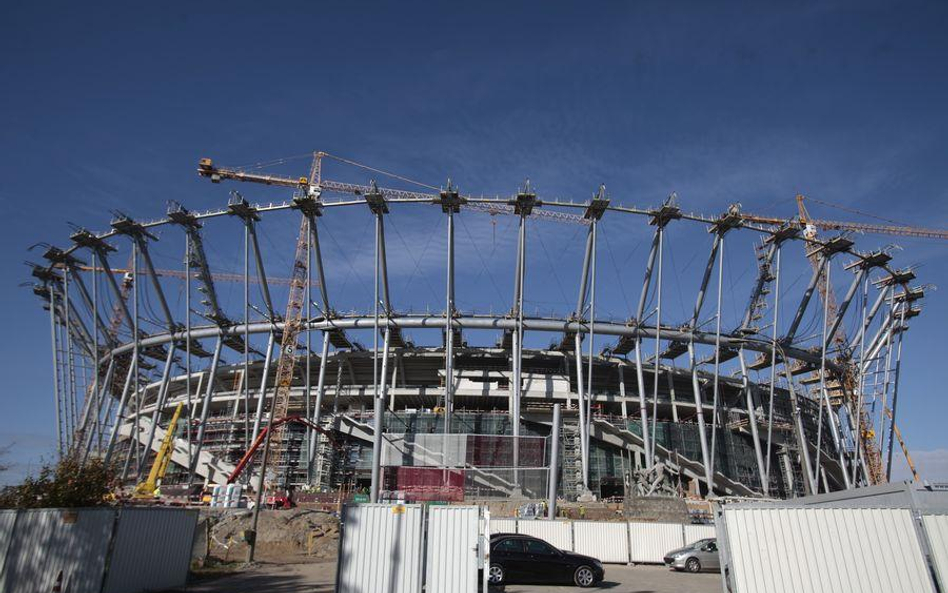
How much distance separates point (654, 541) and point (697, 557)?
2.19 metres

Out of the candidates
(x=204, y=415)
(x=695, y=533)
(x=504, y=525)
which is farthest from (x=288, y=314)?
(x=695, y=533)

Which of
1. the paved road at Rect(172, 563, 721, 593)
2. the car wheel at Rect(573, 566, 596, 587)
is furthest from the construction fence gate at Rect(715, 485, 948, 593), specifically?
the paved road at Rect(172, 563, 721, 593)

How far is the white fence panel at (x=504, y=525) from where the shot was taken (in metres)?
21.9

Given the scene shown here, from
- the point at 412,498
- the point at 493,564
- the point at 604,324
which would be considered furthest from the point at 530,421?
the point at 493,564

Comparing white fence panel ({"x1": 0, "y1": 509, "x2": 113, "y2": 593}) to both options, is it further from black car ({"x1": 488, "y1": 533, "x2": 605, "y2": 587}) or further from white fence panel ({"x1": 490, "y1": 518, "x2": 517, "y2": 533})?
white fence panel ({"x1": 490, "y1": 518, "x2": 517, "y2": 533})

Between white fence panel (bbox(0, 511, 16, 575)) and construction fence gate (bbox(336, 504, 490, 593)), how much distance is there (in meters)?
8.47

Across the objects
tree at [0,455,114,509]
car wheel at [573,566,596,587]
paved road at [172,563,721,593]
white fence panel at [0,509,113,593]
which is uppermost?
tree at [0,455,114,509]

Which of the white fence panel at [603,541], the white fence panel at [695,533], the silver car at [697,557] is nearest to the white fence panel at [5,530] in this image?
the white fence panel at [603,541]

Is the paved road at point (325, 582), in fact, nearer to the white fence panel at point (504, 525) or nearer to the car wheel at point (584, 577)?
the car wheel at point (584, 577)

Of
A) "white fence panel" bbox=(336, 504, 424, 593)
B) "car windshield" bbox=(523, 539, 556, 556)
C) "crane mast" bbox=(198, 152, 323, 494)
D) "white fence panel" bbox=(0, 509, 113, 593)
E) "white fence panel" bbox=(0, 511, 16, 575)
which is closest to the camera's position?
"white fence panel" bbox=(336, 504, 424, 593)

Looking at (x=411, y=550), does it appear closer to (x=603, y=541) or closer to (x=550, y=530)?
(x=550, y=530)

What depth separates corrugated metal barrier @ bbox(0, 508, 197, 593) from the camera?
12.3 meters

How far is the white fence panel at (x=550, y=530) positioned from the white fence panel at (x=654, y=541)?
8.64 feet

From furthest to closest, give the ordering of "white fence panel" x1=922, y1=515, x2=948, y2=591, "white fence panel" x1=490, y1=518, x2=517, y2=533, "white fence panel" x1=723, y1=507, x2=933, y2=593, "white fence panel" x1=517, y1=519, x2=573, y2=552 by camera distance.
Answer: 1. "white fence panel" x1=490, y1=518, x2=517, y2=533
2. "white fence panel" x1=517, y1=519, x2=573, y2=552
3. "white fence panel" x1=723, y1=507, x2=933, y2=593
4. "white fence panel" x1=922, y1=515, x2=948, y2=591
